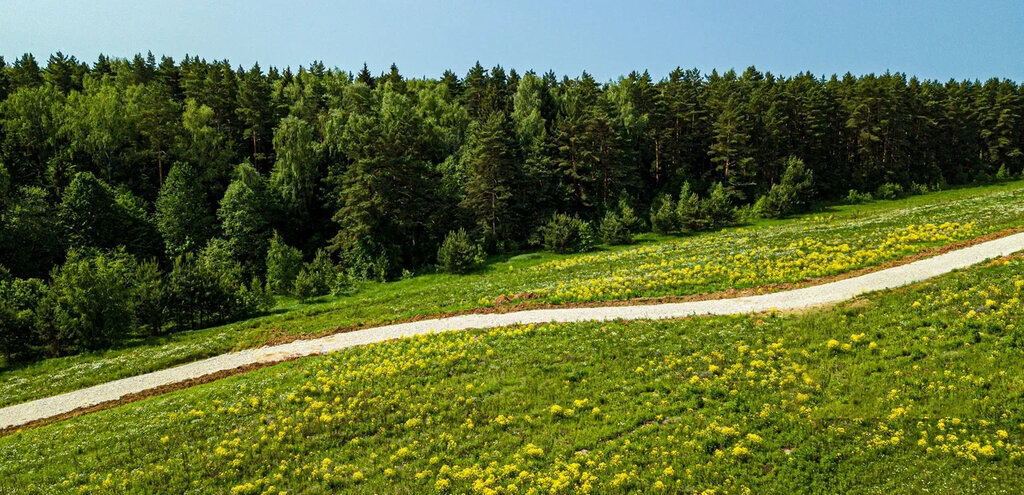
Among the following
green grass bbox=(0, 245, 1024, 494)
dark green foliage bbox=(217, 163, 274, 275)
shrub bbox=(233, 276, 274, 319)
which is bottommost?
green grass bbox=(0, 245, 1024, 494)

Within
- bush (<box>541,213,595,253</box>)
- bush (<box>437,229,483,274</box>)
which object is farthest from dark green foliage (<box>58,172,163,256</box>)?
bush (<box>541,213,595,253</box>)

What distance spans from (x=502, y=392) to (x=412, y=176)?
41.8 meters

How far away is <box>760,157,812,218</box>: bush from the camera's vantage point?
6075 cm

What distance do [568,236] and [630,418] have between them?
126 ft

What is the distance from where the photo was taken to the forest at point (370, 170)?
4256 centimetres

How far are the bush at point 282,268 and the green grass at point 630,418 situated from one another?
24857mm

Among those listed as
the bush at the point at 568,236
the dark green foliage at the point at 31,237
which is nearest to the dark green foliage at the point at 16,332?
the dark green foliage at the point at 31,237

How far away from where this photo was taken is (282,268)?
46656 millimetres

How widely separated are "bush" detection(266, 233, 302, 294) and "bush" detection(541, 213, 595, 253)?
83.0ft

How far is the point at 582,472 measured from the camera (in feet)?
41.0

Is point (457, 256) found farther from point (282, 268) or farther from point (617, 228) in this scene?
point (617, 228)

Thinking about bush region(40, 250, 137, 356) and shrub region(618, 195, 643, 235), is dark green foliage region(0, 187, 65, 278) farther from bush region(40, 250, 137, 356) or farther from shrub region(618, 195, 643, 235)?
shrub region(618, 195, 643, 235)

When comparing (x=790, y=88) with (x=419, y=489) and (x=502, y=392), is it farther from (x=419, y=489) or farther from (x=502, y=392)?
(x=419, y=489)

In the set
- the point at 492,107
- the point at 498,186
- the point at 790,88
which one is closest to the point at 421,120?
the point at 492,107
